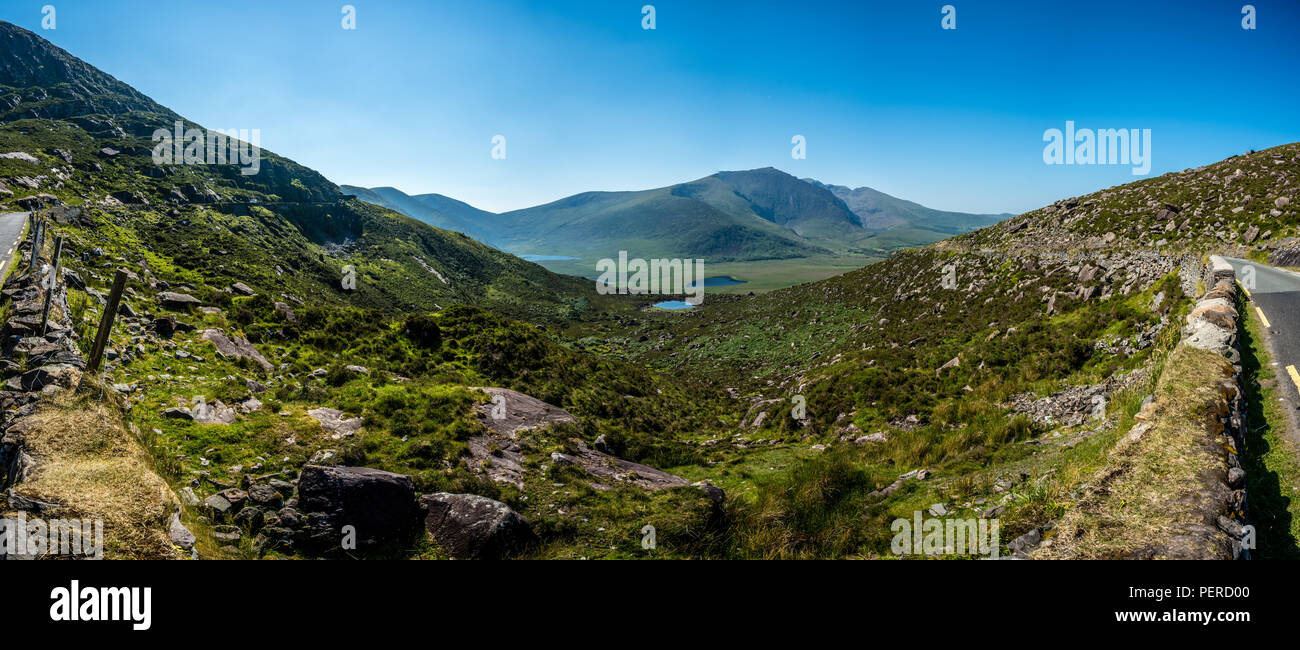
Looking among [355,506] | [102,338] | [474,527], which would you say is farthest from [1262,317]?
[102,338]

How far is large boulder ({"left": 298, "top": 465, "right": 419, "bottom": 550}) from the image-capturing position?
7.63m

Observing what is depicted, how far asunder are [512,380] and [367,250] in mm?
94511

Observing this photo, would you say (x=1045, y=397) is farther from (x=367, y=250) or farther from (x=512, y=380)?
(x=367, y=250)

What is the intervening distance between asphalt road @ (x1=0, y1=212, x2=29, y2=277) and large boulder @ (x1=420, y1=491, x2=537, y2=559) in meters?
17.2

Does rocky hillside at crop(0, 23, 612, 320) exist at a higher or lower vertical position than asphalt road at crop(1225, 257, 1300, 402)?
higher

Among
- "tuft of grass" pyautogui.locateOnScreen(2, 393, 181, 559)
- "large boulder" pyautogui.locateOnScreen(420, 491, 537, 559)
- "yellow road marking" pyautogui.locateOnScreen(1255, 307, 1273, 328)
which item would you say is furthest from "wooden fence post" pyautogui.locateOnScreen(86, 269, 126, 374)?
"yellow road marking" pyautogui.locateOnScreen(1255, 307, 1273, 328)

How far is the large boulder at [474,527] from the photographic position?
7910mm

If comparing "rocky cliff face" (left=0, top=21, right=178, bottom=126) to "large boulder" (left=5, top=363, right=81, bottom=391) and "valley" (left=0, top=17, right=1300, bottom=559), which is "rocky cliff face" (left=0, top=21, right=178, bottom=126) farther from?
"large boulder" (left=5, top=363, right=81, bottom=391)

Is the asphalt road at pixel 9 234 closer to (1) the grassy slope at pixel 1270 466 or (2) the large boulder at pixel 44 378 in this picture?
(2) the large boulder at pixel 44 378

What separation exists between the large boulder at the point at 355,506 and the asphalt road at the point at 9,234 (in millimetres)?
15476

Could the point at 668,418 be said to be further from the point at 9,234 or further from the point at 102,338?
the point at 9,234

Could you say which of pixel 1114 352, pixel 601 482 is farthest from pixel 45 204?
pixel 1114 352

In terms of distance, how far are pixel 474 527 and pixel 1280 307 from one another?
2540cm

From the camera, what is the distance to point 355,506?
7.91 meters
